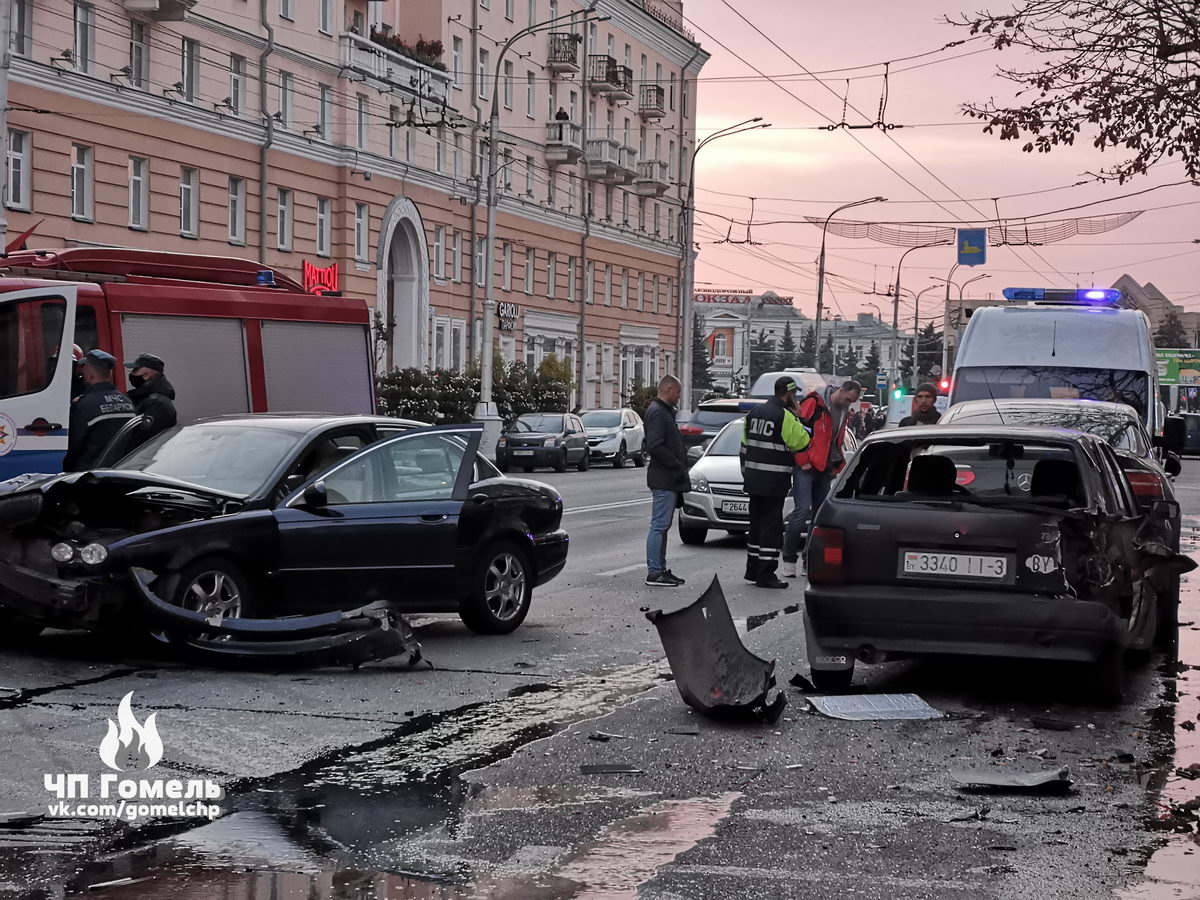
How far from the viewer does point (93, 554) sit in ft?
28.6

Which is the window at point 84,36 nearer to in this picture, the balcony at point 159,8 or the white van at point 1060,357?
the balcony at point 159,8

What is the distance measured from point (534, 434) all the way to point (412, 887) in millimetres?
34306

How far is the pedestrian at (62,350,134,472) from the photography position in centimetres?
1182

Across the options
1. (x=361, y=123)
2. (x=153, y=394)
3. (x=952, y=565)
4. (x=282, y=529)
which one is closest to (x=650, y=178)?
(x=361, y=123)

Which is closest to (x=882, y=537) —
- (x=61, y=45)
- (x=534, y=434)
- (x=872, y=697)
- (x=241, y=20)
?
(x=872, y=697)

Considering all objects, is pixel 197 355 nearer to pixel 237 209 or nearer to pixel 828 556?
pixel 828 556

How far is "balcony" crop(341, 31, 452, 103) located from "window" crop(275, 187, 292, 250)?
402cm

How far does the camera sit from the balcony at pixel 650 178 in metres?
68.2

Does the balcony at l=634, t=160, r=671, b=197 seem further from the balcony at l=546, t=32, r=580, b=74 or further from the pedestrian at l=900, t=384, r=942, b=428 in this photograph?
the pedestrian at l=900, t=384, r=942, b=428

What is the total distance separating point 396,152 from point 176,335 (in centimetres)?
3238

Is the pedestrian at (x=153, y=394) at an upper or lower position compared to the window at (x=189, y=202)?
lower

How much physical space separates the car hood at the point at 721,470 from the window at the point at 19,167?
64.3ft

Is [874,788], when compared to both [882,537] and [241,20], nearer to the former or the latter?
[882,537]

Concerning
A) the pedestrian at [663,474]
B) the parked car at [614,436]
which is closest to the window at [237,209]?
the parked car at [614,436]
